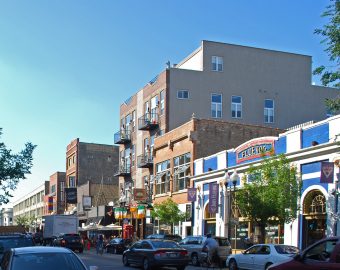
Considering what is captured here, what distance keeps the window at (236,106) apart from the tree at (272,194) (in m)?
24.5

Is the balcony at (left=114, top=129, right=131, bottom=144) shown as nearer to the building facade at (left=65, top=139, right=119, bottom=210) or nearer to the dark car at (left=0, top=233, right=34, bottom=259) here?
the building facade at (left=65, top=139, right=119, bottom=210)

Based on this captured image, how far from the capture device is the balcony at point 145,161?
5615 centimetres

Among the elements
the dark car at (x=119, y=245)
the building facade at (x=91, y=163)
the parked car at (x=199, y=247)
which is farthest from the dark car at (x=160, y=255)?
the building facade at (x=91, y=163)

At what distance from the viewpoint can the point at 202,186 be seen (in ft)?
143

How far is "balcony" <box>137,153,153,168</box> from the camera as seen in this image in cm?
5615

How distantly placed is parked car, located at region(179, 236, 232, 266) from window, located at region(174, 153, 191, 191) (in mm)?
15106

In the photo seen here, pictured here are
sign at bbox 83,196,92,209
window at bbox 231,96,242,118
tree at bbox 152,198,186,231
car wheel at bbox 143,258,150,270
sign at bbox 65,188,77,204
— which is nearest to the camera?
car wheel at bbox 143,258,150,270

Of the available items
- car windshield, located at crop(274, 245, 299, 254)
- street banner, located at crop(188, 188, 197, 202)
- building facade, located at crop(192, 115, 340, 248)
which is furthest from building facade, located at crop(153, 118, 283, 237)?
car windshield, located at crop(274, 245, 299, 254)

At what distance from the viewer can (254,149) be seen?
3591cm

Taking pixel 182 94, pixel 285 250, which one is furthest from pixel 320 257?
pixel 182 94

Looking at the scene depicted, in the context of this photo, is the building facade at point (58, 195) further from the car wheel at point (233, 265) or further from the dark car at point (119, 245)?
the car wheel at point (233, 265)

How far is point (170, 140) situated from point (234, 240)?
14.1m

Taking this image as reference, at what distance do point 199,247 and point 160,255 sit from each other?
249 inches

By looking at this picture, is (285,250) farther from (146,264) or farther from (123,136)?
(123,136)
